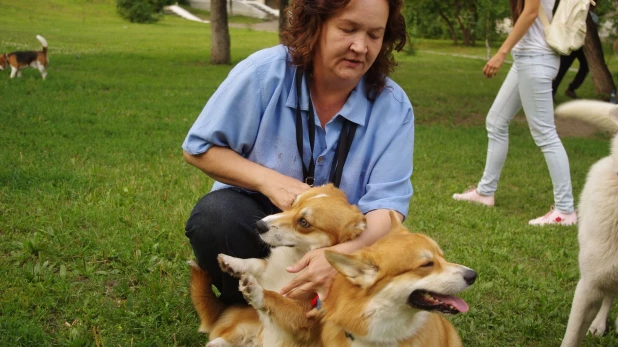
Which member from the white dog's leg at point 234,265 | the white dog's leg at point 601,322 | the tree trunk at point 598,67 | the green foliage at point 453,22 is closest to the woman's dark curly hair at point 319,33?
the white dog's leg at point 234,265

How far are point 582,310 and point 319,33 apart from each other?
2020 mm

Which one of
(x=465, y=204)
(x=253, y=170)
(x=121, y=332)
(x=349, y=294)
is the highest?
(x=253, y=170)

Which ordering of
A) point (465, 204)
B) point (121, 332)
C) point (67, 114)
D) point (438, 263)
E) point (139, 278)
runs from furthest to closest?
point (67, 114) < point (465, 204) < point (139, 278) < point (121, 332) < point (438, 263)

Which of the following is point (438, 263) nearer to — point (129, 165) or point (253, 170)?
point (253, 170)

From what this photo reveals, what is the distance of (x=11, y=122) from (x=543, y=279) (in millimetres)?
6454

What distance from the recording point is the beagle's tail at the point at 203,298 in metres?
3.22

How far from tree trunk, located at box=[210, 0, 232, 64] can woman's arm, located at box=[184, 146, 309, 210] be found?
45.6 ft

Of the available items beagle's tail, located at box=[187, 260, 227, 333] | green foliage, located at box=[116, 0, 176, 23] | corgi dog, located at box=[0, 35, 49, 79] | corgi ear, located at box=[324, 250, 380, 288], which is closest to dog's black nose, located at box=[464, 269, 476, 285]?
corgi ear, located at box=[324, 250, 380, 288]

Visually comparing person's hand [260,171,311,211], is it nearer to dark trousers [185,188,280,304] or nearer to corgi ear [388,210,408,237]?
dark trousers [185,188,280,304]

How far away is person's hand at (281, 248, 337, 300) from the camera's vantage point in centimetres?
279

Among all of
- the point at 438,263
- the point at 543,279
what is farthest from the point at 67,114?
the point at 438,263

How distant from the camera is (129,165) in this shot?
21.1 feet

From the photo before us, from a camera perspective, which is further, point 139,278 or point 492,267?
point 492,267

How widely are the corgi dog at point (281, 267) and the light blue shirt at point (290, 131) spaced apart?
0.57 feet
